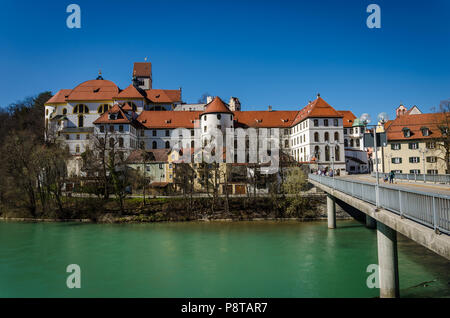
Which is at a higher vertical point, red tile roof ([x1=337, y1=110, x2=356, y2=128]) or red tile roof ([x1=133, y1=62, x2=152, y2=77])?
red tile roof ([x1=133, y1=62, x2=152, y2=77])

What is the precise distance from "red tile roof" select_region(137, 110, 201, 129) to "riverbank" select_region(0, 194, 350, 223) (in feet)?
88.5

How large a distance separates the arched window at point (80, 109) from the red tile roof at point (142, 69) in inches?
910

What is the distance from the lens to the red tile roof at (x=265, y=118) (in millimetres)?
65562

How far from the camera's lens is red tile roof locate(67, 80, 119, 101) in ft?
224

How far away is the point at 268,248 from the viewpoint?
2242 centimetres

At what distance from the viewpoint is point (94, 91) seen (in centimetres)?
6962

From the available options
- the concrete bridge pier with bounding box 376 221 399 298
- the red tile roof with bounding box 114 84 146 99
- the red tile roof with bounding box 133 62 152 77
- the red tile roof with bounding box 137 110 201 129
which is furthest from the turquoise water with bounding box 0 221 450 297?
the red tile roof with bounding box 133 62 152 77

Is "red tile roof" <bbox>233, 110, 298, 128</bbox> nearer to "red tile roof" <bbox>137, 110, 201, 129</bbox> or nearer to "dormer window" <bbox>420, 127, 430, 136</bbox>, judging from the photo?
"red tile roof" <bbox>137, 110, 201, 129</bbox>

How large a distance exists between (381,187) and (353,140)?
5858 centimetres

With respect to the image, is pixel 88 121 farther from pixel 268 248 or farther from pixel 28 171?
pixel 268 248

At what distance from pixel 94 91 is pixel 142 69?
21372mm

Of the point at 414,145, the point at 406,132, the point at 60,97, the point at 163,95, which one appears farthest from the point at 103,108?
the point at 414,145

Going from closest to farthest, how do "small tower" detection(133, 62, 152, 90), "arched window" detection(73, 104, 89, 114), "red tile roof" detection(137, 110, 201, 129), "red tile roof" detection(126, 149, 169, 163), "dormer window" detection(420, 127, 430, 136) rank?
"dormer window" detection(420, 127, 430, 136) → "red tile roof" detection(126, 149, 169, 163) → "red tile roof" detection(137, 110, 201, 129) → "arched window" detection(73, 104, 89, 114) → "small tower" detection(133, 62, 152, 90)

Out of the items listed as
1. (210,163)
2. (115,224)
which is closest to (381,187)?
(115,224)
